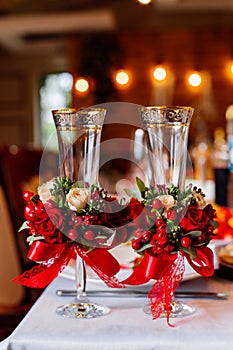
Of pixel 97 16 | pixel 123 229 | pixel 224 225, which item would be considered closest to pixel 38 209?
pixel 123 229

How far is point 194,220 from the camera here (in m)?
0.98

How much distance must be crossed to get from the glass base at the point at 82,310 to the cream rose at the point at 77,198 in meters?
0.18

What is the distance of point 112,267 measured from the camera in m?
1.03

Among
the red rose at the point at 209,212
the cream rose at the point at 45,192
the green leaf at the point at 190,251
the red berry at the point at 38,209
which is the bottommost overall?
the green leaf at the point at 190,251

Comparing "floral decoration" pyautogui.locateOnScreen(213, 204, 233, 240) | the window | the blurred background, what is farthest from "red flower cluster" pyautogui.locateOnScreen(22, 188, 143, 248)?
the window

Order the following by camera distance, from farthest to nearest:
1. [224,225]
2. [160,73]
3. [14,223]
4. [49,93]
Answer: [49,93]
[160,73]
[14,223]
[224,225]

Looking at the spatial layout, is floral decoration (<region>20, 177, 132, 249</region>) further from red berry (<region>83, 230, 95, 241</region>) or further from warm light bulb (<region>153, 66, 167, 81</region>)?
warm light bulb (<region>153, 66, 167, 81</region>)

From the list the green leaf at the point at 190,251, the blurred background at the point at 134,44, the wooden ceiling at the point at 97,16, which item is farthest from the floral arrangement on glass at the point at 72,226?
the wooden ceiling at the point at 97,16

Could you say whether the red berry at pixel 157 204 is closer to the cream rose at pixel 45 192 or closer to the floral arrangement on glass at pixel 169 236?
the floral arrangement on glass at pixel 169 236

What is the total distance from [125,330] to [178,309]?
0.43ft

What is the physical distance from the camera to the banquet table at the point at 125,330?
88 centimetres

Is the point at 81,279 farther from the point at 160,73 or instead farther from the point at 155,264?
the point at 160,73

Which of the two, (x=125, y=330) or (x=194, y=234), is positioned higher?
(x=194, y=234)

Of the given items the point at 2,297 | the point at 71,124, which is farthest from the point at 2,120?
the point at 71,124
